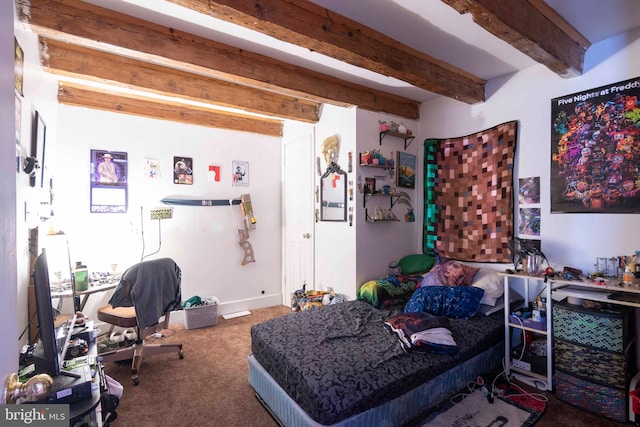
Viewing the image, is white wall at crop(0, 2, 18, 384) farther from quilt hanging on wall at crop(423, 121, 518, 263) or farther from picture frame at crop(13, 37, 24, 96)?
quilt hanging on wall at crop(423, 121, 518, 263)

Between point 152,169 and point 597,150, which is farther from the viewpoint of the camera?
point 152,169

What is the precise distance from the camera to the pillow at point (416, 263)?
330 cm

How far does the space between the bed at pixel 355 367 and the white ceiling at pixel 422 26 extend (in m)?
2.15

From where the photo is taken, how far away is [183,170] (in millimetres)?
3717

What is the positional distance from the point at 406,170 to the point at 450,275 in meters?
1.29

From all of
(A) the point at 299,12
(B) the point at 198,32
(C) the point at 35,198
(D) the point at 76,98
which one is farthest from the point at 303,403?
(D) the point at 76,98

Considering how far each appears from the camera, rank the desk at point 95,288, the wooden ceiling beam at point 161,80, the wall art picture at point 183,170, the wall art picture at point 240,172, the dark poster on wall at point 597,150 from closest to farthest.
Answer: the dark poster on wall at point 597,150 → the wooden ceiling beam at point 161,80 → the desk at point 95,288 → the wall art picture at point 183,170 → the wall art picture at point 240,172

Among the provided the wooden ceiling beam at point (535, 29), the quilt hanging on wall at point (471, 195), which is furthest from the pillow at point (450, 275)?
the wooden ceiling beam at point (535, 29)

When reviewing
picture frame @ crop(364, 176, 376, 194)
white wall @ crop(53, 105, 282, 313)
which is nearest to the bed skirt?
picture frame @ crop(364, 176, 376, 194)

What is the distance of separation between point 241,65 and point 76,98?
6.59ft

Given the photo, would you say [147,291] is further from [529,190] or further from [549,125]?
[549,125]

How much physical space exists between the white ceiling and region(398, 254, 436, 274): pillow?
76.4 inches

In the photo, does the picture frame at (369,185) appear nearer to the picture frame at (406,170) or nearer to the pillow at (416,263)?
the picture frame at (406,170)

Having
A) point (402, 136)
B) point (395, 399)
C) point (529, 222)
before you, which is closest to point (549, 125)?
point (529, 222)
